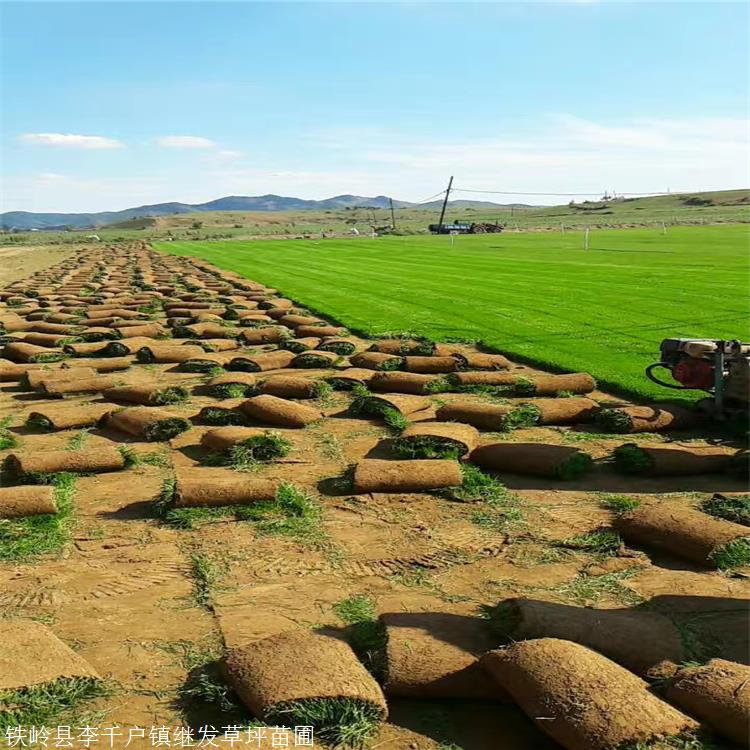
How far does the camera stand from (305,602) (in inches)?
199

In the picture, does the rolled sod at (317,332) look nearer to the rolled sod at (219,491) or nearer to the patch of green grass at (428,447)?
the patch of green grass at (428,447)

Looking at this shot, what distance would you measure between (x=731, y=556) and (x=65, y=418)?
7.23 meters

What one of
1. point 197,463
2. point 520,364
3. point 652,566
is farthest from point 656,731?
point 520,364

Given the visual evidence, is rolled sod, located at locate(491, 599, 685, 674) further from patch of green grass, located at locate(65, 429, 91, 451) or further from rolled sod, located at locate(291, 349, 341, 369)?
rolled sod, located at locate(291, 349, 341, 369)

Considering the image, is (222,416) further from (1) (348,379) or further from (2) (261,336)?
(2) (261,336)

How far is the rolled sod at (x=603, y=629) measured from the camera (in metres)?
4.14

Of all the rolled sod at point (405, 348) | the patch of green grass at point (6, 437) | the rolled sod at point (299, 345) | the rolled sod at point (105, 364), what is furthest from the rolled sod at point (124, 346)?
the patch of green grass at point (6, 437)

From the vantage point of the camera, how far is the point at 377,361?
486 inches

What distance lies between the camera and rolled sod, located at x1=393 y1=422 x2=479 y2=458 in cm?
775

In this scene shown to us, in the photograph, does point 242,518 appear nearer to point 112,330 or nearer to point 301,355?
point 301,355

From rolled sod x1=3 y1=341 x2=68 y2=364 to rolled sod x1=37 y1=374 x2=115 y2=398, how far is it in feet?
8.85

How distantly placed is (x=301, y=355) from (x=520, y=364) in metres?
3.61

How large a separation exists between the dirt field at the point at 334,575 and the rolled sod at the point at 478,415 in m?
1.13

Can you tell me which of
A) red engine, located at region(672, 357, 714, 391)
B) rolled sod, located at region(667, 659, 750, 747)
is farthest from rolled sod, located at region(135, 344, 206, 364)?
rolled sod, located at region(667, 659, 750, 747)
